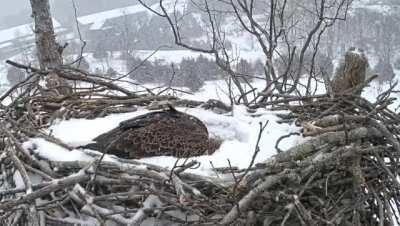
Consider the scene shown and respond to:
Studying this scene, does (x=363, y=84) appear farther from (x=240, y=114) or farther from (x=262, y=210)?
(x=262, y=210)

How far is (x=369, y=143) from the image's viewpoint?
1853 millimetres

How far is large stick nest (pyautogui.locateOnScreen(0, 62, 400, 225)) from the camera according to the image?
62.4 inches

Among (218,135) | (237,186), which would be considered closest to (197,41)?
(218,135)

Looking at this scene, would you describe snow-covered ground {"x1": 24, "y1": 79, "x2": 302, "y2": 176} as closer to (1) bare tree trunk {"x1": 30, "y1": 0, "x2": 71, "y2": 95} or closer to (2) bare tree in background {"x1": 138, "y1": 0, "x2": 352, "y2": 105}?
(2) bare tree in background {"x1": 138, "y1": 0, "x2": 352, "y2": 105}

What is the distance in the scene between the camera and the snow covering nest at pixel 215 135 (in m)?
1.92

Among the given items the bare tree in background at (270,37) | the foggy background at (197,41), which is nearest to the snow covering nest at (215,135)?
the bare tree in background at (270,37)

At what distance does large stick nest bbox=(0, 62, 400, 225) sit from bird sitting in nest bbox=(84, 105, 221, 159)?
181 mm

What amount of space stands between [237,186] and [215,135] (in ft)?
2.20

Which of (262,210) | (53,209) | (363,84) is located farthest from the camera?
(363,84)

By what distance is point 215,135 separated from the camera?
2.28 metres

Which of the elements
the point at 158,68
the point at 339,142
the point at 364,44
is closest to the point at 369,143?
the point at 339,142

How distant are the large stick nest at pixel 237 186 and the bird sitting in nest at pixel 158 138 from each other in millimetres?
181

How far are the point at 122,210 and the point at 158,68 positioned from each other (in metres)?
11.7

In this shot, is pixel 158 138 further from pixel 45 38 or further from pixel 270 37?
pixel 270 37
